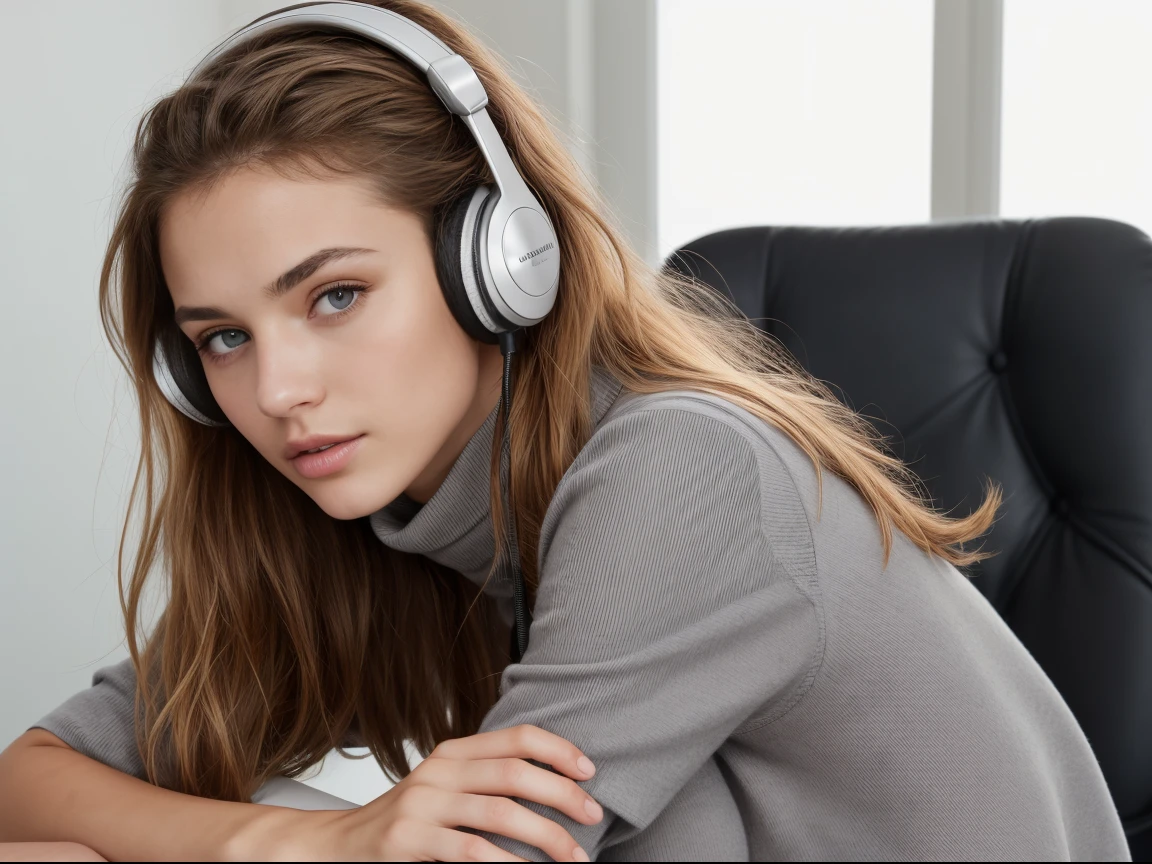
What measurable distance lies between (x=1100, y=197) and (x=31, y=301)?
169cm

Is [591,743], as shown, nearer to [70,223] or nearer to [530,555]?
[530,555]

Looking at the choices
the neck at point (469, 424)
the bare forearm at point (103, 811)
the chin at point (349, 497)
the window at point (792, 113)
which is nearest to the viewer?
the bare forearm at point (103, 811)

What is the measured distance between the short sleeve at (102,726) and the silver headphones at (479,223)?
52 cm

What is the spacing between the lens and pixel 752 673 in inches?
29.3

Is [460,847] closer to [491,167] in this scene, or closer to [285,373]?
[285,373]

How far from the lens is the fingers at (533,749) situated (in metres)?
0.68

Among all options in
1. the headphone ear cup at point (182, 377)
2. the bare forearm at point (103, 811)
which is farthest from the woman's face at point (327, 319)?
Answer: the bare forearm at point (103, 811)

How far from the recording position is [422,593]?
1.21m

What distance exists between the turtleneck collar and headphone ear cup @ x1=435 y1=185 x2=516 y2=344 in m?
0.11

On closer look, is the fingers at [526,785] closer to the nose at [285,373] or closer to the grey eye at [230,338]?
the nose at [285,373]

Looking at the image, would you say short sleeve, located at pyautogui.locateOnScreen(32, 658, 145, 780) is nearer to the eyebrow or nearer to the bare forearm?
the bare forearm

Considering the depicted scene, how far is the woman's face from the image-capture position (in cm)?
87

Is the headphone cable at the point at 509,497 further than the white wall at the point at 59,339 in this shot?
No

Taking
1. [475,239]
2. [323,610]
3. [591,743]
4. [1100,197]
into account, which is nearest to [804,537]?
[591,743]
